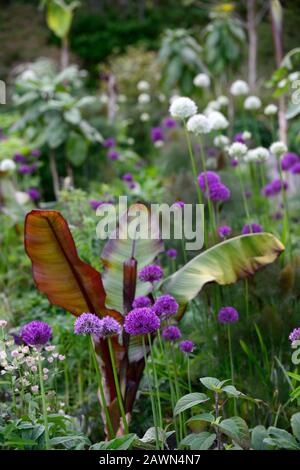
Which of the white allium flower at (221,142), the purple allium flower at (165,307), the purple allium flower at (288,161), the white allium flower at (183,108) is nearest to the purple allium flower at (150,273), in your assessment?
the purple allium flower at (165,307)

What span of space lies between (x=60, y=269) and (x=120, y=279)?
0.28m

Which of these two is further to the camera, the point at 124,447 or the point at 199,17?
the point at 199,17

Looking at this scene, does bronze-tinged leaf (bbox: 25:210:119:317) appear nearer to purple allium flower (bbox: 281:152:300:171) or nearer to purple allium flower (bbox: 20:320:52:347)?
purple allium flower (bbox: 20:320:52:347)

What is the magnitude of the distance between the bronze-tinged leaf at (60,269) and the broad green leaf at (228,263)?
0.88 feet

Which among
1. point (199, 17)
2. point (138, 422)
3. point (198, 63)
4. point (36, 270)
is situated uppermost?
point (199, 17)

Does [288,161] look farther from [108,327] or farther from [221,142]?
[108,327]

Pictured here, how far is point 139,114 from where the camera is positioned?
8.61m

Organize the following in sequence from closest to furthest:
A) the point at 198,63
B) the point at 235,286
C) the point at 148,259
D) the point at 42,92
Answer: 1. the point at 148,259
2. the point at 235,286
3. the point at 42,92
4. the point at 198,63

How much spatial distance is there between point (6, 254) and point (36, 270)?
2.27 metres

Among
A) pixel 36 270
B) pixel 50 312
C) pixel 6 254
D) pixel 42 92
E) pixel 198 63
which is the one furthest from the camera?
pixel 198 63

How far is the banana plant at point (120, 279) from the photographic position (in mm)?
2428

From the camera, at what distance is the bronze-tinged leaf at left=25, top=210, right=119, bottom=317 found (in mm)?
2340

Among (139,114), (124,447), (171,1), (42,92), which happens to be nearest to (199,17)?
(171,1)

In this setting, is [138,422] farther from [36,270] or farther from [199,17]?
[199,17]
